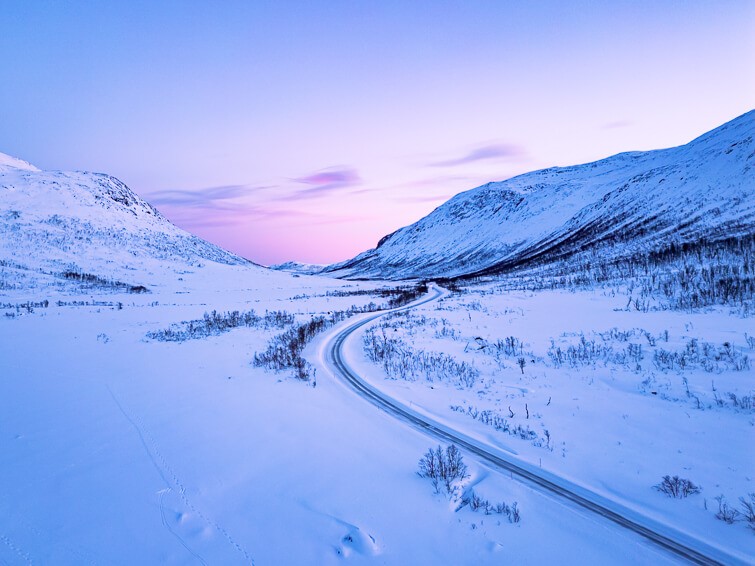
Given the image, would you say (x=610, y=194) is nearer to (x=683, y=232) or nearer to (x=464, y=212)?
(x=683, y=232)

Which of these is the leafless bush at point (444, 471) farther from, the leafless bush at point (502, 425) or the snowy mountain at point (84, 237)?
the snowy mountain at point (84, 237)

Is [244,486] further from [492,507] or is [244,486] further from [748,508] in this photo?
[748,508]

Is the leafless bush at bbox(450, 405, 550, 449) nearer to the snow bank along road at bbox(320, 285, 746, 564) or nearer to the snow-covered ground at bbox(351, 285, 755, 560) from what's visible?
the snow-covered ground at bbox(351, 285, 755, 560)

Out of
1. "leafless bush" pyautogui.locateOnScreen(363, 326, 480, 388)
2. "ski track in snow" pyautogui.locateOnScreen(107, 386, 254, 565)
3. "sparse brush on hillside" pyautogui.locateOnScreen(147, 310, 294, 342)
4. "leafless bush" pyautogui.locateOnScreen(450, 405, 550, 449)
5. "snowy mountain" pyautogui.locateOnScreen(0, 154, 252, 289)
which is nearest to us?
"ski track in snow" pyautogui.locateOnScreen(107, 386, 254, 565)

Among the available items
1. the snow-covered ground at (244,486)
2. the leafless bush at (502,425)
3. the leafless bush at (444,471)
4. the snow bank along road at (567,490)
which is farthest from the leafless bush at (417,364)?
the leafless bush at (444,471)

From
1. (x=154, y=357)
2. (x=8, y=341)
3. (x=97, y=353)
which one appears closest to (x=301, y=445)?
(x=154, y=357)

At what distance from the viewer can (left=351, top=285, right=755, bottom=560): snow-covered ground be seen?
5.56m

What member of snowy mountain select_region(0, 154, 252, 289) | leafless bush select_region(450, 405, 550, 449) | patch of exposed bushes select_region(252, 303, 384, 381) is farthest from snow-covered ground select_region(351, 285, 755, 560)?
snowy mountain select_region(0, 154, 252, 289)

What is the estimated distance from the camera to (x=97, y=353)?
47.7 feet

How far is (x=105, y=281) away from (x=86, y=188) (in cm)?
5363

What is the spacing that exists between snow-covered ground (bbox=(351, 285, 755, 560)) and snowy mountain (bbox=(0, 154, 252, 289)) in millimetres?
45116

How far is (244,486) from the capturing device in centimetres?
566

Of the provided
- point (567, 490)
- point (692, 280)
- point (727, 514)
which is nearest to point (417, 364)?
point (567, 490)

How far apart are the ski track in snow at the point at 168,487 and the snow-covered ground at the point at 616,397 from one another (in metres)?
4.50
